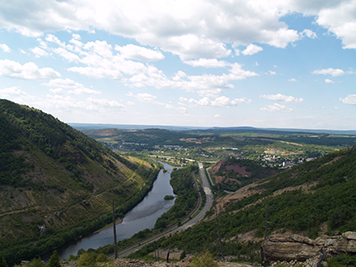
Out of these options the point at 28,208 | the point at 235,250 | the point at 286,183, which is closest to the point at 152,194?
the point at 28,208

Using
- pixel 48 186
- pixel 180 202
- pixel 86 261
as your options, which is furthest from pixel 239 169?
pixel 86 261

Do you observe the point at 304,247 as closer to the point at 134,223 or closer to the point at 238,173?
the point at 134,223

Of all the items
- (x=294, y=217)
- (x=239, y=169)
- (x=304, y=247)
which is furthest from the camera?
(x=239, y=169)

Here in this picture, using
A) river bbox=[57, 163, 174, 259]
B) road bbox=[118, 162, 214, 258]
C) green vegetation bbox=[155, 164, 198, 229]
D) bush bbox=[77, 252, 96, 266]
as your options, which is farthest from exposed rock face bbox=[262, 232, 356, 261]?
river bbox=[57, 163, 174, 259]

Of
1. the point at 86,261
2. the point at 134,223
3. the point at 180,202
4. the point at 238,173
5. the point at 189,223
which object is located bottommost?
the point at 134,223

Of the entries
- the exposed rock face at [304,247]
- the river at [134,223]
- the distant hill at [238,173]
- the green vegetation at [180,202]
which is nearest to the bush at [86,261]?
the exposed rock face at [304,247]

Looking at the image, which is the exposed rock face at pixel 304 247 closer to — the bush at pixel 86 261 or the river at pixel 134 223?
the bush at pixel 86 261
